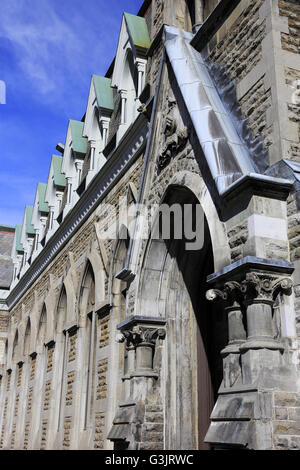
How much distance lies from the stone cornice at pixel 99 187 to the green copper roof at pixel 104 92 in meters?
2.39

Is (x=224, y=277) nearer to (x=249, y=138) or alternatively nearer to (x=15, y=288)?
(x=249, y=138)

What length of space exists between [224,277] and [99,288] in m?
6.79

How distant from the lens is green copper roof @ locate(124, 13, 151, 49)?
11984mm

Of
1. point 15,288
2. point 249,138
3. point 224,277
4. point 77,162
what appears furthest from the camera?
point 15,288

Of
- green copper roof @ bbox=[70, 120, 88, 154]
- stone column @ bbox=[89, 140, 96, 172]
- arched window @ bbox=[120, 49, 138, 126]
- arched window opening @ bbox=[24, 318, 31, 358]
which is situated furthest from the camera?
arched window opening @ bbox=[24, 318, 31, 358]

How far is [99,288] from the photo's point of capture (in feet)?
39.4

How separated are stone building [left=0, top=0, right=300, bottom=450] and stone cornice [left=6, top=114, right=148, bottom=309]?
2.2 inches

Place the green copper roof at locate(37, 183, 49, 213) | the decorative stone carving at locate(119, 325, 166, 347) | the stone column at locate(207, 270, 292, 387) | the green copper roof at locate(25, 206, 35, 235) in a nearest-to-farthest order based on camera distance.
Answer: the stone column at locate(207, 270, 292, 387)
the decorative stone carving at locate(119, 325, 166, 347)
the green copper roof at locate(37, 183, 49, 213)
the green copper roof at locate(25, 206, 35, 235)

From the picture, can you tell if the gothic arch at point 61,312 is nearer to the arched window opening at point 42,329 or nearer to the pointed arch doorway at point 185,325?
the arched window opening at point 42,329

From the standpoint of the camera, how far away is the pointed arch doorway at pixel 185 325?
25.4 feet

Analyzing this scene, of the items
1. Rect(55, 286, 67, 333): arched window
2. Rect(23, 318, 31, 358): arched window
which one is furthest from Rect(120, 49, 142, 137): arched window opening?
Rect(23, 318, 31, 358): arched window

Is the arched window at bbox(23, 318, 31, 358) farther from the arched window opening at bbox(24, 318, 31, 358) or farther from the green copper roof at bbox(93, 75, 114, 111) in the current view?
the green copper roof at bbox(93, 75, 114, 111)

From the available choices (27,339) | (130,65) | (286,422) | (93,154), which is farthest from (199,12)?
(27,339)

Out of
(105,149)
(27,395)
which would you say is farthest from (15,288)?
(105,149)
